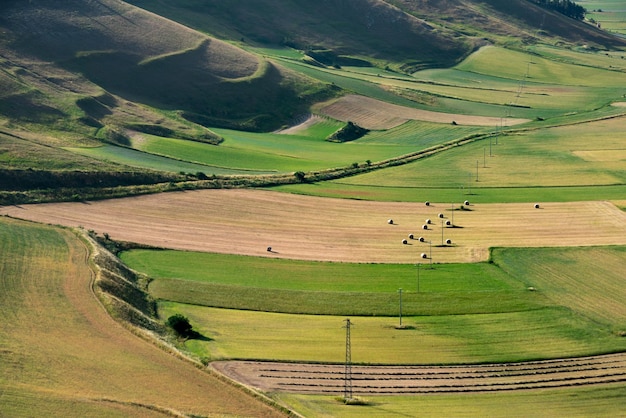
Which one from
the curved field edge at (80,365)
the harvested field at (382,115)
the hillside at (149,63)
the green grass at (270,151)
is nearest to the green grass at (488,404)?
the curved field edge at (80,365)

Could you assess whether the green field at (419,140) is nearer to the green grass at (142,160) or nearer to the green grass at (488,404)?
the green grass at (142,160)

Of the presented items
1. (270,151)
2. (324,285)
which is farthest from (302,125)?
(324,285)

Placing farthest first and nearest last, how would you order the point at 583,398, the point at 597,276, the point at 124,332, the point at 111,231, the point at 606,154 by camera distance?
the point at 606,154 → the point at 111,231 → the point at 597,276 → the point at 124,332 → the point at 583,398

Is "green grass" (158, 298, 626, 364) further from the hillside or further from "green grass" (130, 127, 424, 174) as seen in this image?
the hillside

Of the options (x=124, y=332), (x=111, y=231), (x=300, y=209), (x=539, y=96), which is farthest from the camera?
(x=539, y=96)

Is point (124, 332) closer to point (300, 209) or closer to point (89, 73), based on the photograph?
point (300, 209)

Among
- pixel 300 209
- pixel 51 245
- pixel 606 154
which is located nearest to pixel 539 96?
pixel 606 154
